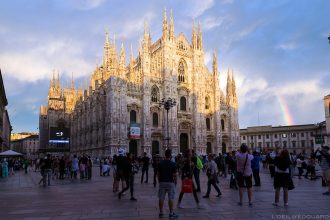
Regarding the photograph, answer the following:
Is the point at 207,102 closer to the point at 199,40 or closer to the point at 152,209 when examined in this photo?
the point at 199,40

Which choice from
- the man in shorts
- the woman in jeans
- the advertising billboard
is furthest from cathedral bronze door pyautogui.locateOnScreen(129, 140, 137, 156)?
the man in shorts

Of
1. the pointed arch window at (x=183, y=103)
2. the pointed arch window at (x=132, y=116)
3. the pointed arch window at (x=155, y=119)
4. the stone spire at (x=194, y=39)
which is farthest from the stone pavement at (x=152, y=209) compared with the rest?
the stone spire at (x=194, y=39)

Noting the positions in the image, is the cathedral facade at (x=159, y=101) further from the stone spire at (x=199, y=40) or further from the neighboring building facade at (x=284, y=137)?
the neighboring building facade at (x=284, y=137)

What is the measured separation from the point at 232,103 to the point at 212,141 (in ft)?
26.6

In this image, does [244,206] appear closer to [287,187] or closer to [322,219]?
[287,187]

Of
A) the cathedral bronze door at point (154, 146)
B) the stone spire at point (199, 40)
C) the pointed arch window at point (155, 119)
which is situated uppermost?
the stone spire at point (199, 40)

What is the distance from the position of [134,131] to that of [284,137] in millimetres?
49620

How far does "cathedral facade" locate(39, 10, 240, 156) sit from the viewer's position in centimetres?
4600

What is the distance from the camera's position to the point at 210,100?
185 ft

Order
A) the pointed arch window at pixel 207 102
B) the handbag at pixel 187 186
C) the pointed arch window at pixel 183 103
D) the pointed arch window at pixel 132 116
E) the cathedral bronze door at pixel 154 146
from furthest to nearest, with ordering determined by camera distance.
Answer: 1. the pointed arch window at pixel 207 102
2. the pointed arch window at pixel 183 103
3. the cathedral bronze door at pixel 154 146
4. the pointed arch window at pixel 132 116
5. the handbag at pixel 187 186

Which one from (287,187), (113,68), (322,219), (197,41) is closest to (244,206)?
(287,187)

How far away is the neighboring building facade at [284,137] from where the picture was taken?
79.1 metres

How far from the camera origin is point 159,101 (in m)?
50.1

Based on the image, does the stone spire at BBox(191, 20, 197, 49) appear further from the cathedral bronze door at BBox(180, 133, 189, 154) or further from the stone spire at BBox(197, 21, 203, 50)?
the cathedral bronze door at BBox(180, 133, 189, 154)
